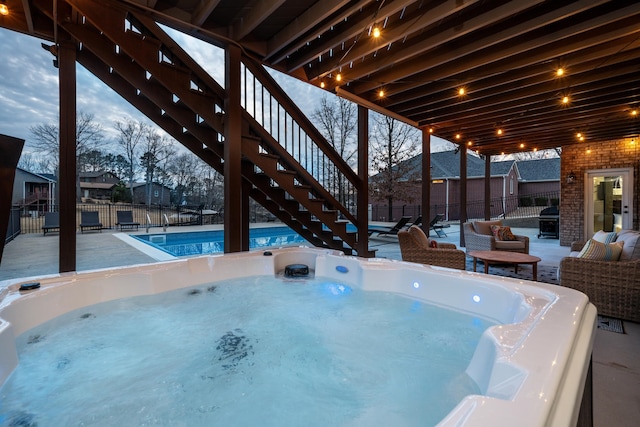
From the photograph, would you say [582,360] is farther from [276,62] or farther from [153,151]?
[153,151]

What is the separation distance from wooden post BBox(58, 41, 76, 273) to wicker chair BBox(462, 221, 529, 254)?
5.39 m

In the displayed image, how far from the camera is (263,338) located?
192 centimetres

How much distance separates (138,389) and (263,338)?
0.71 m

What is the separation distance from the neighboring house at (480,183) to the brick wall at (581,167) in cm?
639

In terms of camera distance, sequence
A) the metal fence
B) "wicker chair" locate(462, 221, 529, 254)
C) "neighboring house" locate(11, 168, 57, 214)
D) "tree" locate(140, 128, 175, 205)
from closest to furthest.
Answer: "wicker chair" locate(462, 221, 529, 254) → "neighboring house" locate(11, 168, 57, 214) → "tree" locate(140, 128, 175, 205) → the metal fence

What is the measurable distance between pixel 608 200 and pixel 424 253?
594cm

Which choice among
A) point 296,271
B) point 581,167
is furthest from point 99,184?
point 581,167

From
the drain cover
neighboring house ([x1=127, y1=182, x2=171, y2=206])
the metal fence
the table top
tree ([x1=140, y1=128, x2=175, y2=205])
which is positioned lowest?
the drain cover

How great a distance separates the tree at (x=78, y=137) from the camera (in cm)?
938

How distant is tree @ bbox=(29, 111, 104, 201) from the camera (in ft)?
30.8

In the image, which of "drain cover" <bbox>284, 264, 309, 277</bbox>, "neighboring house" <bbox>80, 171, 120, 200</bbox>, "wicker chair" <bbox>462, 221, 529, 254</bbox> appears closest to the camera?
"drain cover" <bbox>284, 264, 309, 277</bbox>

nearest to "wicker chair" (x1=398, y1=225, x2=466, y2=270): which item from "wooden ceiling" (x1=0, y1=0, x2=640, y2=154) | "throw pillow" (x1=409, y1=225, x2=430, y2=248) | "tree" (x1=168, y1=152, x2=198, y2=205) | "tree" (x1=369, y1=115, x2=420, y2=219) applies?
"throw pillow" (x1=409, y1=225, x2=430, y2=248)

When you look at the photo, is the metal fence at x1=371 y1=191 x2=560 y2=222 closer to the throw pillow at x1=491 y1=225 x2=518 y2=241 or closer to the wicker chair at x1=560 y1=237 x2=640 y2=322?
the throw pillow at x1=491 y1=225 x2=518 y2=241

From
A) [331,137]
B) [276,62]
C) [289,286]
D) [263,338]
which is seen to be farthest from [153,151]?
[263,338]
